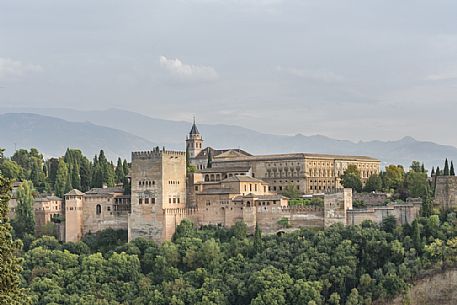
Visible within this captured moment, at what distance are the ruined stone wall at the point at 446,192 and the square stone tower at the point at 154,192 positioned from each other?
14.6 meters

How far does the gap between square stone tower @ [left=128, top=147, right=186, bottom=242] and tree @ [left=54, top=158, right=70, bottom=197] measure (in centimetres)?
1021

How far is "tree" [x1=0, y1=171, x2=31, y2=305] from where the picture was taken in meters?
18.7

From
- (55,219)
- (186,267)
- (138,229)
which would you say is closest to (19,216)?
Result: (55,219)

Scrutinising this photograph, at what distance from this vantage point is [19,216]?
53.2 m

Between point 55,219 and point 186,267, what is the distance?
38.7ft

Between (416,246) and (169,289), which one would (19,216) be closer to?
(169,289)

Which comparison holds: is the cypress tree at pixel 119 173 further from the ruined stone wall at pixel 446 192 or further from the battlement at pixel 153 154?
the ruined stone wall at pixel 446 192

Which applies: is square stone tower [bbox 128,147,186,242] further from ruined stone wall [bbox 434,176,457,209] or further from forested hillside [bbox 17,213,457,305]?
ruined stone wall [bbox 434,176,457,209]

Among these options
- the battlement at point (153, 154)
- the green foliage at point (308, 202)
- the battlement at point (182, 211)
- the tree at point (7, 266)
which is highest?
the battlement at point (153, 154)

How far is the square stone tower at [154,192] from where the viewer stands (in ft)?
161

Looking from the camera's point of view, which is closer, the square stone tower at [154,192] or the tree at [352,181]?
the square stone tower at [154,192]

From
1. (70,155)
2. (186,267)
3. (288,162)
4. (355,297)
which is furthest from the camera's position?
(70,155)

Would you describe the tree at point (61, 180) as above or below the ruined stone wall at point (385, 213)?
above

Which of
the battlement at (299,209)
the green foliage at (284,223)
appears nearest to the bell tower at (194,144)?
the battlement at (299,209)
